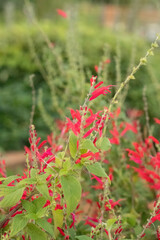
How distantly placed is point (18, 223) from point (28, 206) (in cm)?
6

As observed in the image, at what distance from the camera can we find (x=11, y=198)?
1.20 m

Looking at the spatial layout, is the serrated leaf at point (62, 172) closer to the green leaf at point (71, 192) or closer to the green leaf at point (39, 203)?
the green leaf at point (71, 192)

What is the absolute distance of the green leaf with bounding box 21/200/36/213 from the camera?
124 cm

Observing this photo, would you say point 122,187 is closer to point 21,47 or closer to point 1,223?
point 1,223

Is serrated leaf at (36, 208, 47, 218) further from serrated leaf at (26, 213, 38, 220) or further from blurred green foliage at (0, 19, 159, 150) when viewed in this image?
blurred green foliage at (0, 19, 159, 150)

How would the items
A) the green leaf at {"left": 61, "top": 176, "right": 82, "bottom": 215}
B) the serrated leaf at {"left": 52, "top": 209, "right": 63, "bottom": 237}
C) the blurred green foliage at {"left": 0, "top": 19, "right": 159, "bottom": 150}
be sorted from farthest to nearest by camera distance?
the blurred green foliage at {"left": 0, "top": 19, "right": 159, "bottom": 150} < the serrated leaf at {"left": 52, "top": 209, "right": 63, "bottom": 237} < the green leaf at {"left": 61, "top": 176, "right": 82, "bottom": 215}

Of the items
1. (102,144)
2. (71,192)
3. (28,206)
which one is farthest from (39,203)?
(102,144)

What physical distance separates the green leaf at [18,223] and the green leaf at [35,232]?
37 millimetres

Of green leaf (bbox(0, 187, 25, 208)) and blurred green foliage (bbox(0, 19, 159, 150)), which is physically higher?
blurred green foliage (bbox(0, 19, 159, 150))

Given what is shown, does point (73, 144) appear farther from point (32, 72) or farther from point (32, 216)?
point (32, 72)

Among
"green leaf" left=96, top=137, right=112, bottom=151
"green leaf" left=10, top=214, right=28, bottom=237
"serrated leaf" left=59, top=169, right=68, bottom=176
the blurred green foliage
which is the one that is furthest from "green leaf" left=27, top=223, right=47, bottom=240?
the blurred green foliage

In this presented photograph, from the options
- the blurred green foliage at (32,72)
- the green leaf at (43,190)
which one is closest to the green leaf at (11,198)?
the green leaf at (43,190)

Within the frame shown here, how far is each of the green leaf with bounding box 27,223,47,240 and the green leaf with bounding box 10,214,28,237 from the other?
4cm

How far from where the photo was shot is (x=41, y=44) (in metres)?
6.07
